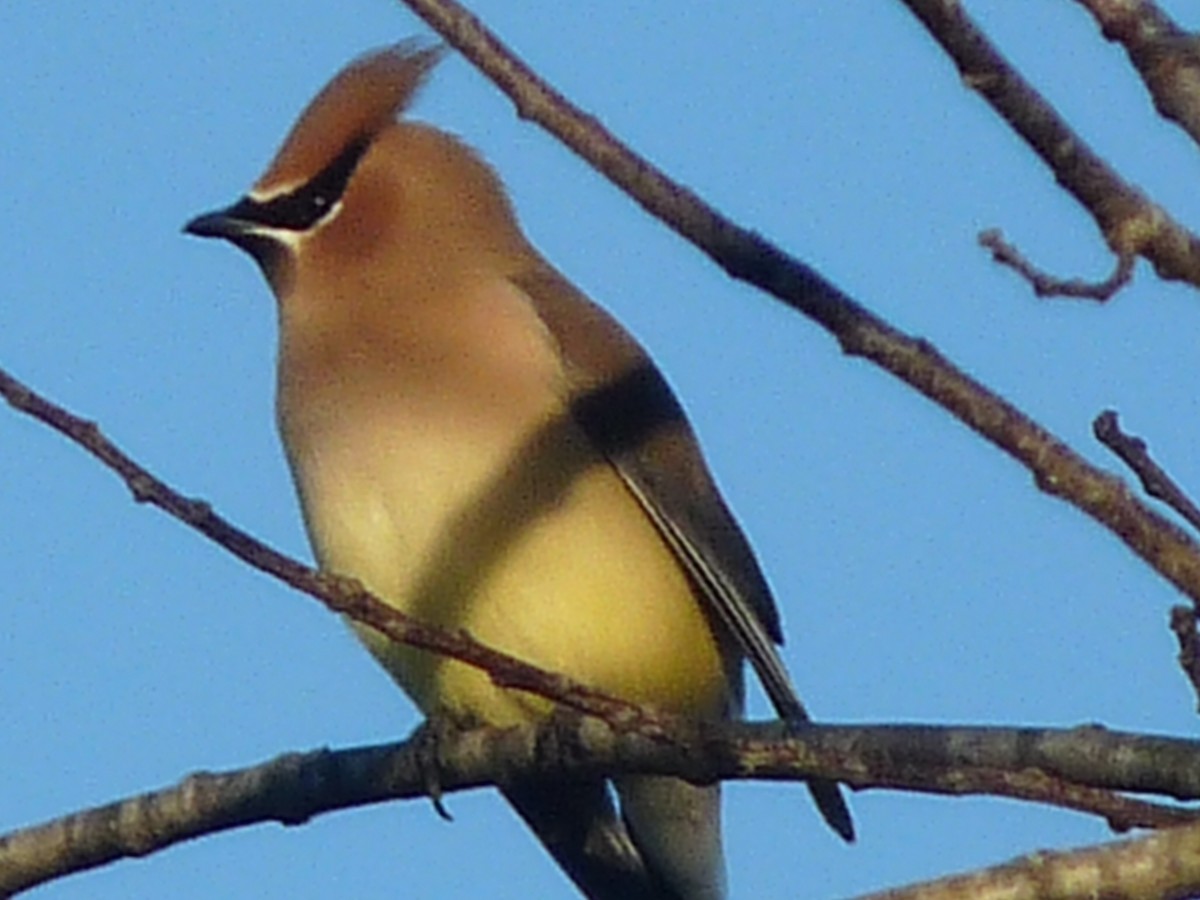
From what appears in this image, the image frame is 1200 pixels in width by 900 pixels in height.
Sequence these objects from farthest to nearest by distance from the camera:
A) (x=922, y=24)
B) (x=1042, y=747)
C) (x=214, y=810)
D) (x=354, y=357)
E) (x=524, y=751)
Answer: (x=354, y=357)
(x=524, y=751)
(x=214, y=810)
(x=1042, y=747)
(x=922, y=24)

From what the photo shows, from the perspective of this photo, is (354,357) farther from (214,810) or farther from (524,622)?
(214,810)

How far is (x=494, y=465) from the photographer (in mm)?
4133

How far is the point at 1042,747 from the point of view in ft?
7.80

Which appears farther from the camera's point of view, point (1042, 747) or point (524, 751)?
point (524, 751)

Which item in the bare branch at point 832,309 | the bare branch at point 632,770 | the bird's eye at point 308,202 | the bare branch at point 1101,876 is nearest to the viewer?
the bare branch at point 1101,876

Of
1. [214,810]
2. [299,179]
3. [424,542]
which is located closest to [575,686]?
[214,810]

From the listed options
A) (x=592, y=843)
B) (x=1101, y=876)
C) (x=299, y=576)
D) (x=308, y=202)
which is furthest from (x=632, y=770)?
(x=308, y=202)

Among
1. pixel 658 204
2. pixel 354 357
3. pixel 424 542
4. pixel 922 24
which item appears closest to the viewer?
pixel 922 24

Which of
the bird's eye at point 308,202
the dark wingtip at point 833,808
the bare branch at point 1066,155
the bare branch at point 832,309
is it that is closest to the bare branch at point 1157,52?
the bare branch at point 1066,155

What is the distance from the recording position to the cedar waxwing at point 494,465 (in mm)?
4051

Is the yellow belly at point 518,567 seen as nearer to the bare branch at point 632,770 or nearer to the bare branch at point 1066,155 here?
the bare branch at point 632,770

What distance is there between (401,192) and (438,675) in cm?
94

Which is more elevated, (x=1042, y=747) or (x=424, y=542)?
(x=424, y=542)

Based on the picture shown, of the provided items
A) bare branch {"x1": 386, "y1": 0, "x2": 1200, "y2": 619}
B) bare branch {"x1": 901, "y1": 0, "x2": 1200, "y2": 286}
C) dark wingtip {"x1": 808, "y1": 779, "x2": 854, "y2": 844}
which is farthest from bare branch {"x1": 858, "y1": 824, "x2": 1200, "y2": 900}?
dark wingtip {"x1": 808, "y1": 779, "x2": 854, "y2": 844}
